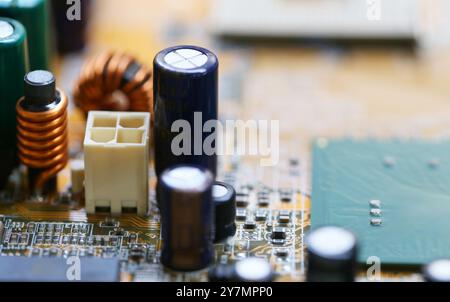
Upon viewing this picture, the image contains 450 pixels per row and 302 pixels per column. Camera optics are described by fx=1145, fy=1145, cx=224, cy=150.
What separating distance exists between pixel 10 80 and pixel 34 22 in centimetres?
52

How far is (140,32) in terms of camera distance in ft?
25.5

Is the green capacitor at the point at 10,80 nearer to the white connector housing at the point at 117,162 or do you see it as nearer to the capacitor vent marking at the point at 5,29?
the capacitor vent marking at the point at 5,29

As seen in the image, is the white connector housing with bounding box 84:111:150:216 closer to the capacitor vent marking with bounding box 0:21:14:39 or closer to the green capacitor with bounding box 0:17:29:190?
the green capacitor with bounding box 0:17:29:190

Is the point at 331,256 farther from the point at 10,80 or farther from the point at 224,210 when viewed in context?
the point at 10,80

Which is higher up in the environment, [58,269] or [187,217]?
[187,217]

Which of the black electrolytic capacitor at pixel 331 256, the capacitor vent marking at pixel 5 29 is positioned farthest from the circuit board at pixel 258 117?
the capacitor vent marking at pixel 5 29

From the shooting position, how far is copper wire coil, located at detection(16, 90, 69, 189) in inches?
228

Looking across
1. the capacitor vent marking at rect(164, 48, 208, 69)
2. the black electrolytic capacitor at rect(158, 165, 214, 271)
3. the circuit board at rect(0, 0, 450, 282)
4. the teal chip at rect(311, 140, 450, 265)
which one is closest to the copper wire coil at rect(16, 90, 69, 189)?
the circuit board at rect(0, 0, 450, 282)

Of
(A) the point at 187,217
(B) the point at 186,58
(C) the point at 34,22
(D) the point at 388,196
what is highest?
(C) the point at 34,22

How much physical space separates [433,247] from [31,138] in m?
2.09

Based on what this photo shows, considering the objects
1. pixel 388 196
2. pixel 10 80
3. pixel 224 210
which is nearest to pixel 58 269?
pixel 224 210

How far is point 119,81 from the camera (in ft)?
20.6

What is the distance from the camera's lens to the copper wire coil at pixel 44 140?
5.78 meters
